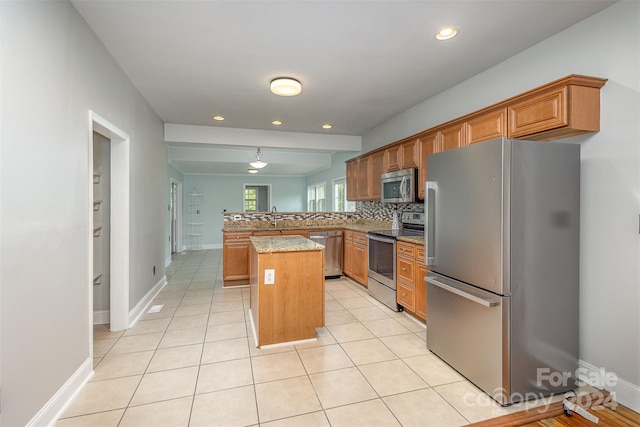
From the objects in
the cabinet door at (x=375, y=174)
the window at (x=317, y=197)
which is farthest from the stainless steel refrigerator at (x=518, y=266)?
the window at (x=317, y=197)

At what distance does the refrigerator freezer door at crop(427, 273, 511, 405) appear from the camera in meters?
1.92

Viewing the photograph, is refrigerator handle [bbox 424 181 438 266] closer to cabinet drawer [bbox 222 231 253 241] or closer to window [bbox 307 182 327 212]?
cabinet drawer [bbox 222 231 253 241]

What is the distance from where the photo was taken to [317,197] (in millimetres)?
9750

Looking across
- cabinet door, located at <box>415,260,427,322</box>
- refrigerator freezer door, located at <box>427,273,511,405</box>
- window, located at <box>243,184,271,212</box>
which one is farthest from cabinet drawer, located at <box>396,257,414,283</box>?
window, located at <box>243,184,271,212</box>

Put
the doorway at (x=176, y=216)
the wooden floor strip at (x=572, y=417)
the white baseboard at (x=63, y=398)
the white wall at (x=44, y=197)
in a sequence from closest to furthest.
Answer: the white wall at (x=44, y=197) → the white baseboard at (x=63, y=398) → the wooden floor strip at (x=572, y=417) → the doorway at (x=176, y=216)

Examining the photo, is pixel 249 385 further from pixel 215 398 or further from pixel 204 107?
pixel 204 107

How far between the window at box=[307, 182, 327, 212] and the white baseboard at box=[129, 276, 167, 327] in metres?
5.11

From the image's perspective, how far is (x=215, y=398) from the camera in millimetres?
1989

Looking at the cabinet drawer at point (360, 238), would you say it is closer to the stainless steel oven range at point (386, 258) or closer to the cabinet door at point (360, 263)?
the cabinet door at point (360, 263)

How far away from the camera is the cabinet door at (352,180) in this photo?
18.0ft

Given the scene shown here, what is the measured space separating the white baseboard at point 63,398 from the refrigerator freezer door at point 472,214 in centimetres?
273

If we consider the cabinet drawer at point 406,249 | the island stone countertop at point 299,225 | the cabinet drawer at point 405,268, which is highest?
the island stone countertop at point 299,225

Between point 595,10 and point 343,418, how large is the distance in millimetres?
3173

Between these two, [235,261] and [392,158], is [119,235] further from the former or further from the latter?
[392,158]
